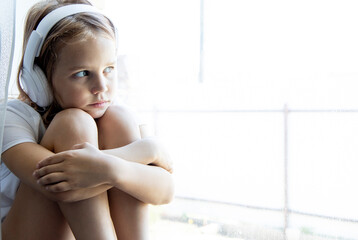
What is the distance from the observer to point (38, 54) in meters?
0.80

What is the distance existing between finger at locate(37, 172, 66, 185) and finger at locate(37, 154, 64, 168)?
0.02 meters

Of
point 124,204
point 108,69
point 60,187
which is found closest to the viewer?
point 60,187

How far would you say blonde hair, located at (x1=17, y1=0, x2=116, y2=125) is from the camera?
790mm

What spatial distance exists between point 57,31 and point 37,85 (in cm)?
12

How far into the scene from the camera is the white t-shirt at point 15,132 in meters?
0.74

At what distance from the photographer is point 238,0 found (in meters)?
1.12

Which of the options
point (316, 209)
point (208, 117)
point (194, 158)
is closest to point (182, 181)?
point (194, 158)

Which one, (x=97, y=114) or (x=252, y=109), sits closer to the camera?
(x=97, y=114)

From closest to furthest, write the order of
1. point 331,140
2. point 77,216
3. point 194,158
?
point 77,216 → point 331,140 → point 194,158

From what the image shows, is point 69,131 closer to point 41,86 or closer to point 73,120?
point 73,120

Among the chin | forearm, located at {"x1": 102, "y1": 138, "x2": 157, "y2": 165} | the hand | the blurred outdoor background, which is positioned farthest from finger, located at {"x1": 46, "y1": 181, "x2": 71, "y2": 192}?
the blurred outdoor background

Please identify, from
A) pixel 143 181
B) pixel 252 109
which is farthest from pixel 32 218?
pixel 252 109

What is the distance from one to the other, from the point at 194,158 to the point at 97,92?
538mm

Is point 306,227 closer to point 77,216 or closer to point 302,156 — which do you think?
point 302,156
